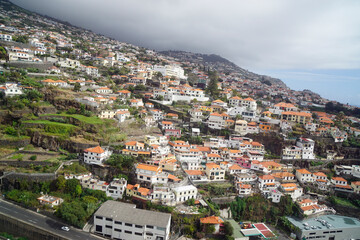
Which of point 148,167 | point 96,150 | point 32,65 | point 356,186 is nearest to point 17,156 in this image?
point 96,150

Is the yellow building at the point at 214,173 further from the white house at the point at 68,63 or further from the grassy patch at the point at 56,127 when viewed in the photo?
the white house at the point at 68,63

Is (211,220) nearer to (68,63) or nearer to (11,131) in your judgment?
(11,131)

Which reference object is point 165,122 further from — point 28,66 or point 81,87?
point 28,66

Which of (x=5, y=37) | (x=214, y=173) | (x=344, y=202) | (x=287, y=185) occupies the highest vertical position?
(x=5, y=37)

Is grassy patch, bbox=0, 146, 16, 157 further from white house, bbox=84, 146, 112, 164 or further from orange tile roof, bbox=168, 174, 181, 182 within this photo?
orange tile roof, bbox=168, 174, 181, 182

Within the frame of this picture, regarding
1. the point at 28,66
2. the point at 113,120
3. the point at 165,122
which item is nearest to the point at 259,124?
the point at 165,122

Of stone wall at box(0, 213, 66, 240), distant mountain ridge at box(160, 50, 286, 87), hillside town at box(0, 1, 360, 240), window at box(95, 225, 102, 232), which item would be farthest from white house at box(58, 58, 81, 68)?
distant mountain ridge at box(160, 50, 286, 87)
